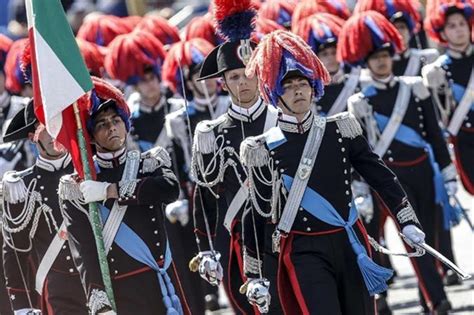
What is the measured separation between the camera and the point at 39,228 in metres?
9.77

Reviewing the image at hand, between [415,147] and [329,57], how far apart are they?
1.37m

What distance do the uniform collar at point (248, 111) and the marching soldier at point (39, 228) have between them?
888mm

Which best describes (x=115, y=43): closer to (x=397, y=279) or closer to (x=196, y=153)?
(x=397, y=279)

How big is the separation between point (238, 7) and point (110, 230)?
5.04 feet

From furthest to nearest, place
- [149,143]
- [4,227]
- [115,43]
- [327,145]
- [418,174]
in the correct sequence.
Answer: [115,43], [149,143], [418,174], [4,227], [327,145]

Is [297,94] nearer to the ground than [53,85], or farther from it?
nearer to the ground

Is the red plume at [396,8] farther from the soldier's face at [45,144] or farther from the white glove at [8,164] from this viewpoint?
the soldier's face at [45,144]

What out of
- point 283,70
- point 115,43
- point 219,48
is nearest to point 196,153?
point 219,48

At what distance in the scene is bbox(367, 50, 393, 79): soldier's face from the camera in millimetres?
12195

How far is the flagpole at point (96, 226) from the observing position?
8.90 m

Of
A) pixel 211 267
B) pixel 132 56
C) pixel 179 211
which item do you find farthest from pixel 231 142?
pixel 132 56

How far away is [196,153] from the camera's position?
10.1 metres

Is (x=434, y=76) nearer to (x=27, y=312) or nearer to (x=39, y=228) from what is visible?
(x=39, y=228)

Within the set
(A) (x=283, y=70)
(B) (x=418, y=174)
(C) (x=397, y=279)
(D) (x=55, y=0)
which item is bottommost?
(C) (x=397, y=279)
